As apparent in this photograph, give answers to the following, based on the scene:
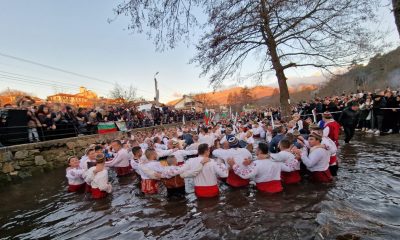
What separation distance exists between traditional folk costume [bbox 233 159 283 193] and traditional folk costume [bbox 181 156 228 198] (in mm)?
546

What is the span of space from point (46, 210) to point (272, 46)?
13446 mm

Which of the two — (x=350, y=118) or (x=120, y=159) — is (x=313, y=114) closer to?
(x=350, y=118)

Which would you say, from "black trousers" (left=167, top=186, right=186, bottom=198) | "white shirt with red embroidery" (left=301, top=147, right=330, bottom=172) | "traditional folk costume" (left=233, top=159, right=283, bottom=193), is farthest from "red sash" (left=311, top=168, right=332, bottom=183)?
"black trousers" (left=167, top=186, right=186, bottom=198)

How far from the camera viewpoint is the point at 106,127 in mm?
17891

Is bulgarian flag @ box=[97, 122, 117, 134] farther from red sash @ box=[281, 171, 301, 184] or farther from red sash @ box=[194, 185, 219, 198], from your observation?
red sash @ box=[281, 171, 301, 184]

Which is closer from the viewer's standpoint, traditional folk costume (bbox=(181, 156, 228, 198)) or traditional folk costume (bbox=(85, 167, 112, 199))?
traditional folk costume (bbox=(181, 156, 228, 198))

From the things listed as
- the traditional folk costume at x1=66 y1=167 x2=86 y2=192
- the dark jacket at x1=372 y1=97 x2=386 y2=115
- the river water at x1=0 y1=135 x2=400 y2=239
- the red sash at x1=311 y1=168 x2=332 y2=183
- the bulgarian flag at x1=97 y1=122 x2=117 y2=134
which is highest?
the bulgarian flag at x1=97 y1=122 x2=117 y2=134

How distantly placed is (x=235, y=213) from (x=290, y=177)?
2061 mm

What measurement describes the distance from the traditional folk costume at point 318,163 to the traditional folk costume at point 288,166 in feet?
0.85

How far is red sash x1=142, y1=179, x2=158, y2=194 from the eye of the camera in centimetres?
714

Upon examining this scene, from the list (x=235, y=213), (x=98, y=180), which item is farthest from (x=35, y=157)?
(x=235, y=213)

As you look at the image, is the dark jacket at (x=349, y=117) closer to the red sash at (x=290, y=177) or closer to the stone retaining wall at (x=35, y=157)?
the red sash at (x=290, y=177)

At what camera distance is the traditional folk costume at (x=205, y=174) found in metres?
5.87

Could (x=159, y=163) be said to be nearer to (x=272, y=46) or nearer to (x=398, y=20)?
(x=398, y=20)
